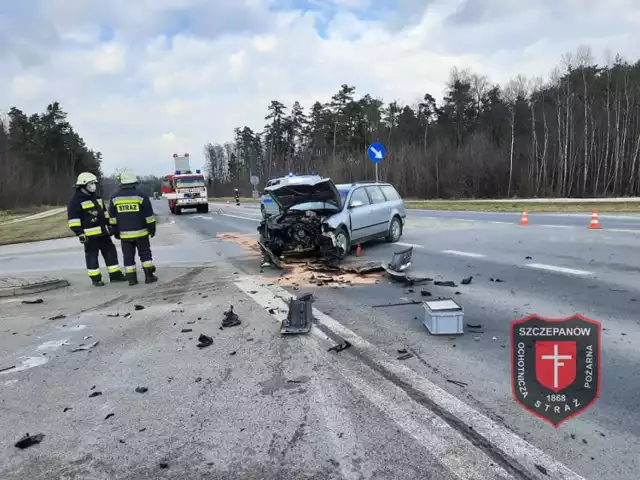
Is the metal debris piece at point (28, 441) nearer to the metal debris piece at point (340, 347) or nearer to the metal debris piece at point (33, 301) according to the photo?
the metal debris piece at point (340, 347)

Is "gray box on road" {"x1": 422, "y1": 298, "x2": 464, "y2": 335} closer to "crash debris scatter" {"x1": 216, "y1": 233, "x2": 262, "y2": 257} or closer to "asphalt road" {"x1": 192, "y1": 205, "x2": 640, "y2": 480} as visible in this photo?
"asphalt road" {"x1": 192, "y1": 205, "x2": 640, "y2": 480}

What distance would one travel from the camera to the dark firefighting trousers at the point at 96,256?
8.25 meters

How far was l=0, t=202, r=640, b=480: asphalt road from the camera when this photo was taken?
2625 millimetres

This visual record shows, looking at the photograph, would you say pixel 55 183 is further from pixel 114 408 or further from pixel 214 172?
pixel 114 408

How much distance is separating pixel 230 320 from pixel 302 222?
4401 mm

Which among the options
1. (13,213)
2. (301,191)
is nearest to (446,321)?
(301,191)

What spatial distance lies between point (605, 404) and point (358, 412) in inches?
67.8

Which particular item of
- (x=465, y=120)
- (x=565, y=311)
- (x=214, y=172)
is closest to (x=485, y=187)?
(x=465, y=120)

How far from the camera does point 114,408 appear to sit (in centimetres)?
341

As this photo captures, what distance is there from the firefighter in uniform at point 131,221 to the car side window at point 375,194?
17.9ft

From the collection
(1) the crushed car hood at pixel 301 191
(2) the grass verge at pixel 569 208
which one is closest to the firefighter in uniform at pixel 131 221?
(1) the crushed car hood at pixel 301 191

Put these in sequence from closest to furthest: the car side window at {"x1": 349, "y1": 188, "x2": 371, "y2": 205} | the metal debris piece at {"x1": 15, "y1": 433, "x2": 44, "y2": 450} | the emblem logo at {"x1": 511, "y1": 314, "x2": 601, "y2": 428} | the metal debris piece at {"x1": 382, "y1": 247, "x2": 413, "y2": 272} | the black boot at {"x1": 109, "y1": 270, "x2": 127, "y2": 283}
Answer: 1. the metal debris piece at {"x1": 15, "y1": 433, "x2": 44, "y2": 450}
2. the emblem logo at {"x1": 511, "y1": 314, "x2": 601, "y2": 428}
3. the metal debris piece at {"x1": 382, "y1": 247, "x2": 413, "y2": 272}
4. the black boot at {"x1": 109, "y1": 270, "x2": 127, "y2": 283}
5. the car side window at {"x1": 349, "y1": 188, "x2": 371, "y2": 205}

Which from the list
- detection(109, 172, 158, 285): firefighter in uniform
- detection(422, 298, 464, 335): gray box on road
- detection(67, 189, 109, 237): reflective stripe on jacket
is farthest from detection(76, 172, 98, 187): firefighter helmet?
detection(422, 298, 464, 335): gray box on road

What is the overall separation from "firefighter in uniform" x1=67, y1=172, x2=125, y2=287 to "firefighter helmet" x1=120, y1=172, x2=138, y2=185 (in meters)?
0.56
